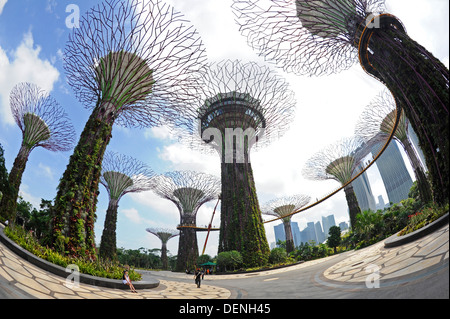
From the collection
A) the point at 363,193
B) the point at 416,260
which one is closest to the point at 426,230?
the point at 416,260

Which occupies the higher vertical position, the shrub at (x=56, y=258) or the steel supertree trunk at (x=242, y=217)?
the steel supertree trunk at (x=242, y=217)

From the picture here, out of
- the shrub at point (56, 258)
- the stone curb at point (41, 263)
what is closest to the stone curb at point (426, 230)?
the stone curb at point (41, 263)

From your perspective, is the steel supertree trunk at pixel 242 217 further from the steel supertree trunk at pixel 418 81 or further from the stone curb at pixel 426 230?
the stone curb at pixel 426 230

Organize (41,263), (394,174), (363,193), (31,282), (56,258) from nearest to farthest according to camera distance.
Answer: (31,282), (41,263), (56,258), (394,174), (363,193)

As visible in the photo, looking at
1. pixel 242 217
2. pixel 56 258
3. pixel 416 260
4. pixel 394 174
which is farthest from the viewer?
pixel 394 174

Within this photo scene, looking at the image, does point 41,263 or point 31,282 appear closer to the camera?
point 31,282

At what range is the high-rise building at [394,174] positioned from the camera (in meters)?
78.5

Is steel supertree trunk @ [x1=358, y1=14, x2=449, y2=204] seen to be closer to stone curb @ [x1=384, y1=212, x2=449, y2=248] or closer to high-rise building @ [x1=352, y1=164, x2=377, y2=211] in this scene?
stone curb @ [x1=384, y1=212, x2=449, y2=248]

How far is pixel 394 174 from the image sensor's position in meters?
82.8

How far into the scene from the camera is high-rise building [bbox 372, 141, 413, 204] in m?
78.5

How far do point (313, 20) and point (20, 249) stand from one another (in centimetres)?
1074

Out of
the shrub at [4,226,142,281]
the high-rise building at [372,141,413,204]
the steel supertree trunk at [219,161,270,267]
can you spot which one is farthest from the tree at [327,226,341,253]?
the high-rise building at [372,141,413,204]

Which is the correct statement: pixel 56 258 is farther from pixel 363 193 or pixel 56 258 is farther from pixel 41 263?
pixel 363 193

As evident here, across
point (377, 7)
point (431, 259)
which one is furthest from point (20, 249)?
→ point (377, 7)
